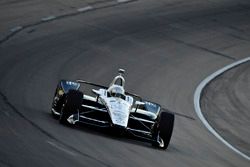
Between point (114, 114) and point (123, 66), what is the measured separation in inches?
382

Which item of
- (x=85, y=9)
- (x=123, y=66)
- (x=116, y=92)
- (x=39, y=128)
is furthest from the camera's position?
(x=85, y=9)

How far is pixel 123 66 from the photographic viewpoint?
2870cm

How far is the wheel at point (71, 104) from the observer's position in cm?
1909

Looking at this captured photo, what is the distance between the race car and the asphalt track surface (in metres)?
0.27

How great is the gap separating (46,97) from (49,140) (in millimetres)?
5124

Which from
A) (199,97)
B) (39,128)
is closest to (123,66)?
(199,97)

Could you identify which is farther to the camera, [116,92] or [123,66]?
[123,66]

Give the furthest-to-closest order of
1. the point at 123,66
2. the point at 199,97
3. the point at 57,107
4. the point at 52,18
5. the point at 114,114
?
the point at 52,18 → the point at 123,66 → the point at 199,97 → the point at 57,107 → the point at 114,114

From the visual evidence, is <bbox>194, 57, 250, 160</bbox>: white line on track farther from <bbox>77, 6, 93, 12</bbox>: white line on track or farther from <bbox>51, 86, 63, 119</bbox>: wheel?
<bbox>77, 6, 93, 12</bbox>: white line on track

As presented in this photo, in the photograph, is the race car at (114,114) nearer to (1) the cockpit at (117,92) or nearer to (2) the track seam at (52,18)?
(1) the cockpit at (117,92)

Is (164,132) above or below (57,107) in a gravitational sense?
below

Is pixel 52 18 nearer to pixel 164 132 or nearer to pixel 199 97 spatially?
pixel 199 97

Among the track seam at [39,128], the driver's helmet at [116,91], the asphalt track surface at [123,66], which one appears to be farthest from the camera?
the driver's helmet at [116,91]

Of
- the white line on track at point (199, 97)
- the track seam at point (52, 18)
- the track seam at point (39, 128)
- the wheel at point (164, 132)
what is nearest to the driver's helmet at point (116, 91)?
the wheel at point (164, 132)
